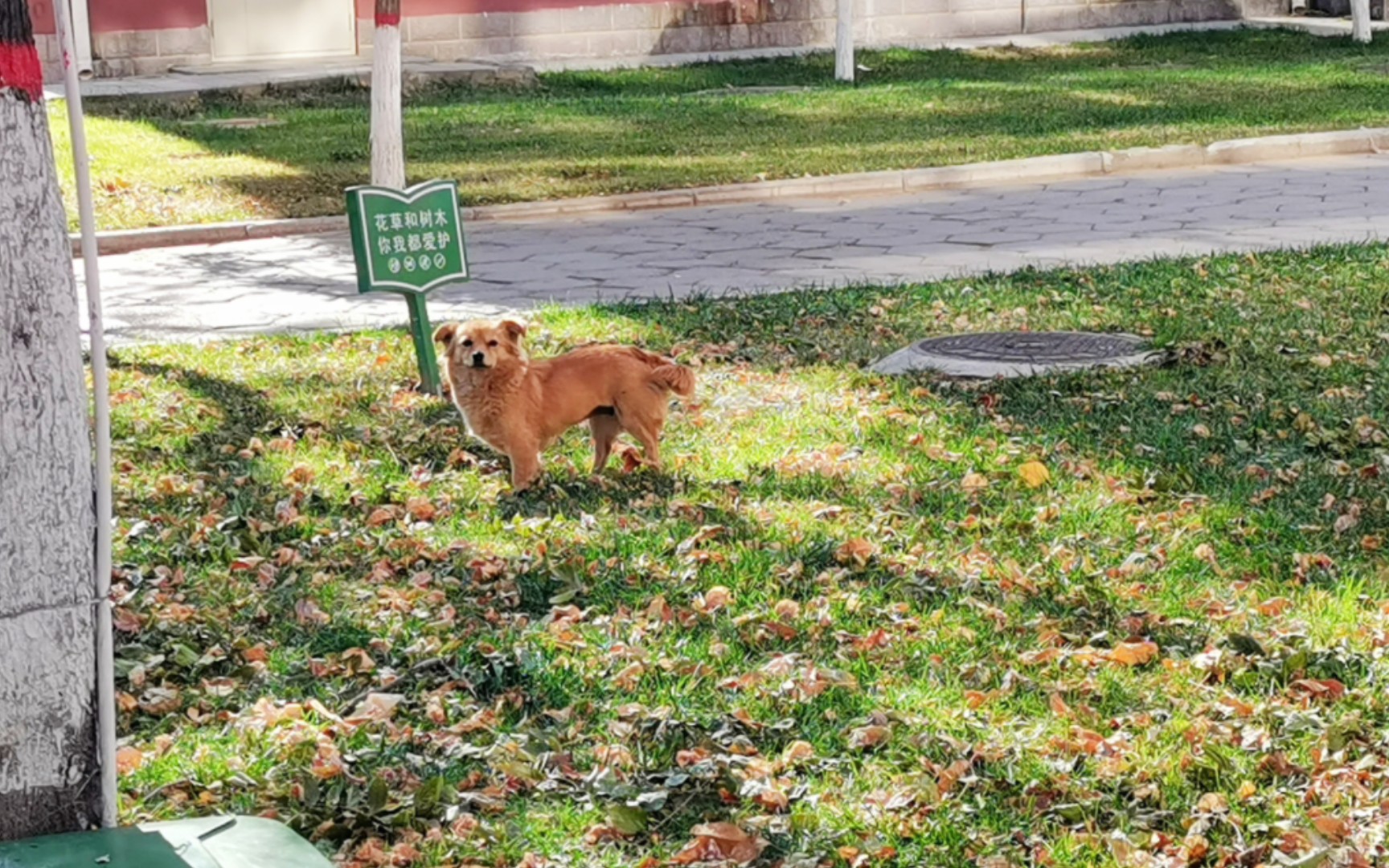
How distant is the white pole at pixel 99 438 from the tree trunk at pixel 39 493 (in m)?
0.02

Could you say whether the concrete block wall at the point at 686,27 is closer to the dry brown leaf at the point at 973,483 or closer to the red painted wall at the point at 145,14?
the red painted wall at the point at 145,14

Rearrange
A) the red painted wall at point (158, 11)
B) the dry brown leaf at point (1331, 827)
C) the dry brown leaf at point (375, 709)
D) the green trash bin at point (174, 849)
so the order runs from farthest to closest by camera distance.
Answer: the red painted wall at point (158, 11) < the dry brown leaf at point (375, 709) < the dry brown leaf at point (1331, 827) < the green trash bin at point (174, 849)

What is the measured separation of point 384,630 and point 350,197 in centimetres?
323

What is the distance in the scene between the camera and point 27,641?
3.55 meters

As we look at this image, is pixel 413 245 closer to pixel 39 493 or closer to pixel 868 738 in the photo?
pixel 868 738

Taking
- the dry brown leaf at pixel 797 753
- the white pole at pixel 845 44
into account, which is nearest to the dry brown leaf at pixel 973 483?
the dry brown leaf at pixel 797 753

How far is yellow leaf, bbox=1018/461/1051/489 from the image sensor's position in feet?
22.4

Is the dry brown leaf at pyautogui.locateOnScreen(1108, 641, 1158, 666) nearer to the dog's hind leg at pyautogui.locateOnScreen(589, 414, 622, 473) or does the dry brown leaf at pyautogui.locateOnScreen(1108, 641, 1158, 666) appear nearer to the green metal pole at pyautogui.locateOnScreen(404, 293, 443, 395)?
the dog's hind leg at pyautogui.locateOnScreen(589, 414, 622, 473)

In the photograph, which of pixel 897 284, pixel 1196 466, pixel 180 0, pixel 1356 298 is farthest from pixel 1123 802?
pixel 180 0

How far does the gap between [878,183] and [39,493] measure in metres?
12.0

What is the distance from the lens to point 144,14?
23.7 metres

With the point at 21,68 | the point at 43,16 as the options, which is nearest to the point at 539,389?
the point at 21,68

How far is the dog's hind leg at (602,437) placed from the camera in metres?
7.24

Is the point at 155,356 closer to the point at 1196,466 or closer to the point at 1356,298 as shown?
the point at 1196,466
